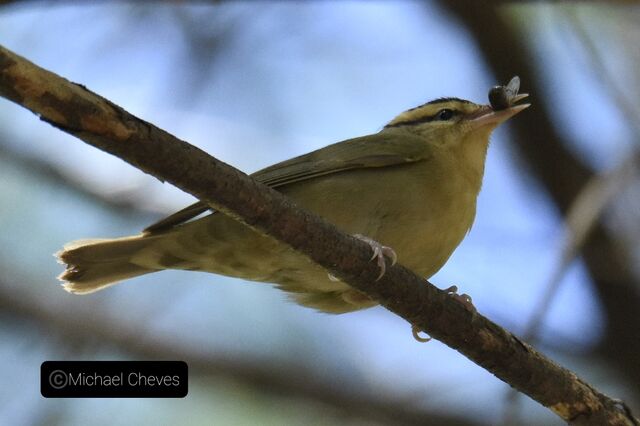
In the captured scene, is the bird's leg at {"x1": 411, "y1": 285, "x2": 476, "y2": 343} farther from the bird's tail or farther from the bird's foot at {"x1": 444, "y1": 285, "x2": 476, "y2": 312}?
the bird's tail

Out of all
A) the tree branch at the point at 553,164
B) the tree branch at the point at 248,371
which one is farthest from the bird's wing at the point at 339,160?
the tree branch at the point at 553,164

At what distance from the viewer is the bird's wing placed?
183 inches

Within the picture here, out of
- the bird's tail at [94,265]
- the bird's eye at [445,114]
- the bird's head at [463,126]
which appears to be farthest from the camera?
the bird's eye at [445,114]

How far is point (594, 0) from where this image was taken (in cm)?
662

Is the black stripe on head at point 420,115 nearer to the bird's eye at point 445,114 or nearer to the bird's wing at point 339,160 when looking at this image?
the bird's eye at point 445,114

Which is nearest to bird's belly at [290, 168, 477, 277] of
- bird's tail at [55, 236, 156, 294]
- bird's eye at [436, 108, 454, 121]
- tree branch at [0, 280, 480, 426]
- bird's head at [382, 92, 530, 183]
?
bird's head at [382, 92, 530, 183]

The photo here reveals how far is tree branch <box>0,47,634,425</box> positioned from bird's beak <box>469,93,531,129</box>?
153 centimetres

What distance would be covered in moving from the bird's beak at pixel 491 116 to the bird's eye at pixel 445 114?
0.17m

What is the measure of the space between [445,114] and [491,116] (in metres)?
0.38

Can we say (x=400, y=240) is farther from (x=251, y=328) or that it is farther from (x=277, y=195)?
(x=251, y=328)

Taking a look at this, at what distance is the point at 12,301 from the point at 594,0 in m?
4.62

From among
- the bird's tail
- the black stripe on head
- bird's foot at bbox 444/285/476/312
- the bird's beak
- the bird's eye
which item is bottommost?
bird's foot at bbox 444/285/476/312

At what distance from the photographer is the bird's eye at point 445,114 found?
546 centimetres

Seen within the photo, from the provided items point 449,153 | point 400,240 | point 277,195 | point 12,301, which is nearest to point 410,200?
point 400,240
